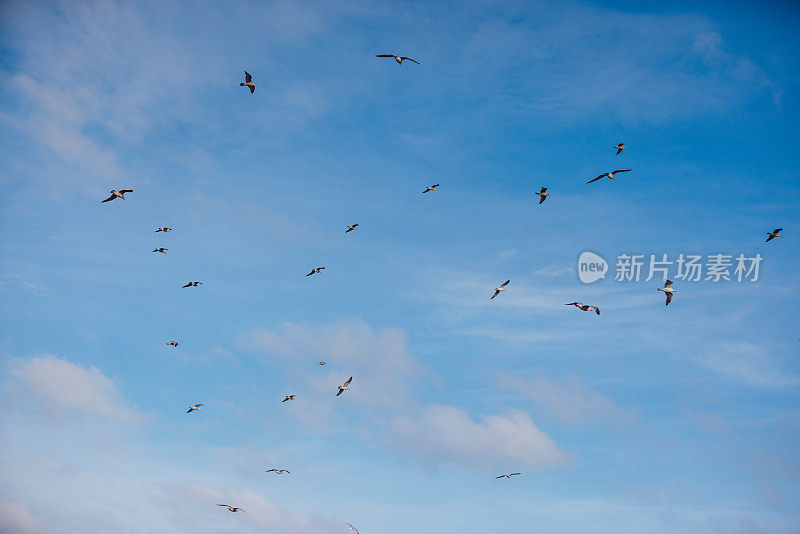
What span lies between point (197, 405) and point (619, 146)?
71.2 m

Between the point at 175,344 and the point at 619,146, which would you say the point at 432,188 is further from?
the point at 175,344

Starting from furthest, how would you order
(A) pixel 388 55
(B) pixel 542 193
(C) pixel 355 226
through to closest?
1. (C) pixel 355 226
2. (B) pixel 542 193
3. (A) pixel 388 55

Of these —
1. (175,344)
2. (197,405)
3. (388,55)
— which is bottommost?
(197,405)

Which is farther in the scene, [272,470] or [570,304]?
[272,470]

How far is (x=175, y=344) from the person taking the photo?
9875cm

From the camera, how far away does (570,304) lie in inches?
3297

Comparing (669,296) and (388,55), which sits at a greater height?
(388,55)

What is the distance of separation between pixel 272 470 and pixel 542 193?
2465 inches

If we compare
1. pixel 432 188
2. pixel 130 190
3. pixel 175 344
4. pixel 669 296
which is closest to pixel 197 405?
pixel 175 344

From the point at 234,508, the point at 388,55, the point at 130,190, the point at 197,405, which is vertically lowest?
the point at 234,508

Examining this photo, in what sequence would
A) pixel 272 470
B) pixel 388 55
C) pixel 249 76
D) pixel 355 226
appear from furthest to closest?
1. pixel 272 470
2. pixel 355 226
3. pixel 249 76
4. pixel 388 55

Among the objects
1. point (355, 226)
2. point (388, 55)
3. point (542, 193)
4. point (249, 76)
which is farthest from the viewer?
point (355, 226)

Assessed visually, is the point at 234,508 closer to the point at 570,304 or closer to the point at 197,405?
the point at 197,405

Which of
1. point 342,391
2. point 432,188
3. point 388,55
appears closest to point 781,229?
point 432,188
